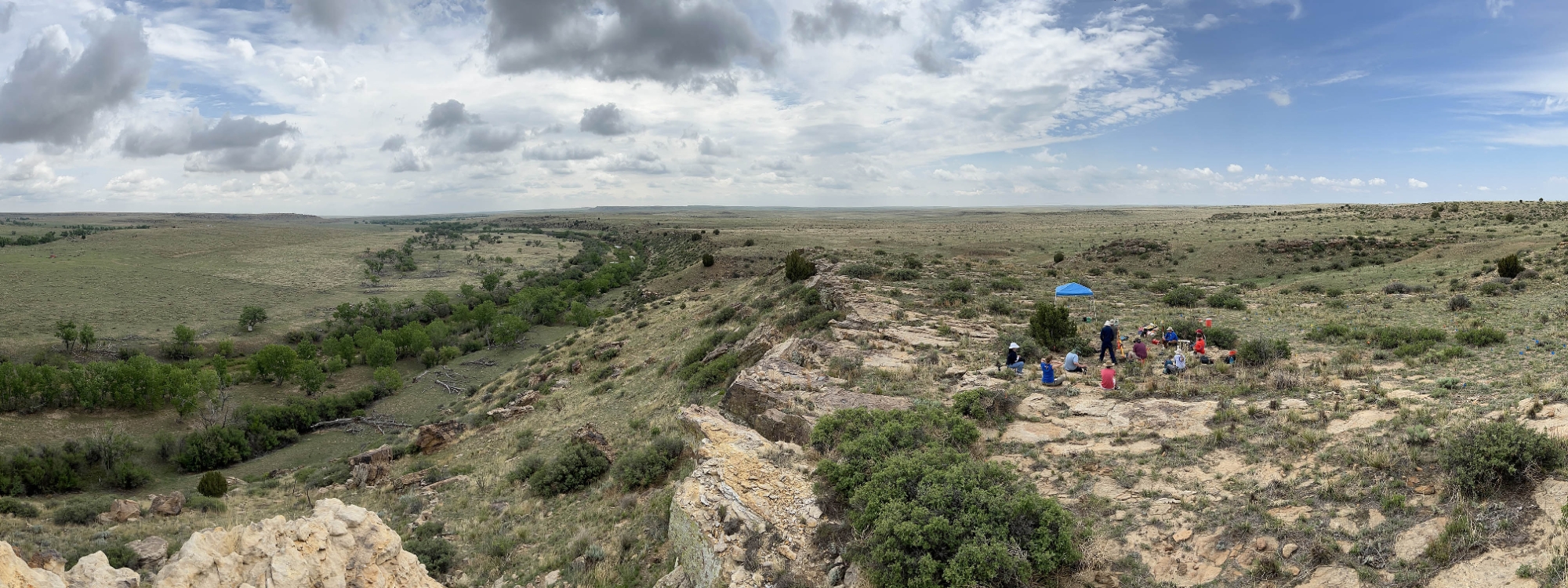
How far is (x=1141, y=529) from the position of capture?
26.8ft

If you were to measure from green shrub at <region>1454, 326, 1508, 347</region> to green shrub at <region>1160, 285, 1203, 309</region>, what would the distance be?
10.1m

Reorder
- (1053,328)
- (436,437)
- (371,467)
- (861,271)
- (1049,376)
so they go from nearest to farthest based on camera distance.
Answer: (1049,376) → (1053,328) → (371,467) → (436,437) → (861,271)

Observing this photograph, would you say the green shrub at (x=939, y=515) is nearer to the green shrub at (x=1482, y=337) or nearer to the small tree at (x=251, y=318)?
the green shrub at (x=1482, y=337)

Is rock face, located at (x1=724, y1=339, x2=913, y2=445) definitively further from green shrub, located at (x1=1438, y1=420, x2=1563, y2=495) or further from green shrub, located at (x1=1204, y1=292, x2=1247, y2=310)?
green shrub, located at (x1=1204, y1=292, x2=1247, y2=310)

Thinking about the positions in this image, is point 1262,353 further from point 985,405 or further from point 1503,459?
point 1503,459

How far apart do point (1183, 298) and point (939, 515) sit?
21.6 m

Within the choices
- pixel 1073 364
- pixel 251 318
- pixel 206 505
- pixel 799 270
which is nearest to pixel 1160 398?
pixel 1073 364

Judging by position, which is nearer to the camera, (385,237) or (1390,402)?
(1390,402)

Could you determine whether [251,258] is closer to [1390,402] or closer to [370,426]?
[370,426]

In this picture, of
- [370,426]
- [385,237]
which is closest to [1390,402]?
[370,426]

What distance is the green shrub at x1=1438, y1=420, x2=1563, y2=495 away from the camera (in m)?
6.91

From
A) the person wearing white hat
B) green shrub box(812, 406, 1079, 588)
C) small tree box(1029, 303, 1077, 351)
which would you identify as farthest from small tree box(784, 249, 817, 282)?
green shrub box(812, 406, 1079, 588)

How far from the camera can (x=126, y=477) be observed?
1032 inches

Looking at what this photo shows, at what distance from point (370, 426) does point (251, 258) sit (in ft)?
313
